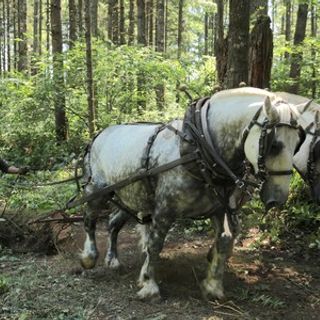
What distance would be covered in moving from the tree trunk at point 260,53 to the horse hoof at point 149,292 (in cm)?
443

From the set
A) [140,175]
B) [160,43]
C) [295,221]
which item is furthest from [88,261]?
[160,43]

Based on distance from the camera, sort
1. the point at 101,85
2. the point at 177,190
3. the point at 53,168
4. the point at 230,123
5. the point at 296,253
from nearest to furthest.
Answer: the point at 230,123
the point at 177,190
the point at 296,253
the point at 53,168
the point at 101,85

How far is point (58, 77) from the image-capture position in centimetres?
1296

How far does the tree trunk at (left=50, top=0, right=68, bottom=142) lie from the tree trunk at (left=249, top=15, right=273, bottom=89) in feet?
20.5

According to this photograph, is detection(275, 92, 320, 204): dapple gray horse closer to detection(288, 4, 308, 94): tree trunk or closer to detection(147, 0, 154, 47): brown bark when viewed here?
detection(288, 4, 308, 94): tree trunk

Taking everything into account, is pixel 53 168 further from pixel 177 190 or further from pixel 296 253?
pixel 177 190

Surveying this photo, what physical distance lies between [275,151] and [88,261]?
3036 millimetres

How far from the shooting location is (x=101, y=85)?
12805 millimetres

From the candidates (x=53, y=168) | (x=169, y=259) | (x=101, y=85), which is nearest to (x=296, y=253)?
(x=169, y=259)

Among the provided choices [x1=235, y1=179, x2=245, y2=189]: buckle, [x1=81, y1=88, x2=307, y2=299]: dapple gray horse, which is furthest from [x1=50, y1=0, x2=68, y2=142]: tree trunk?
[x1=235, y1=179, x2=245, y2=189]: buckle

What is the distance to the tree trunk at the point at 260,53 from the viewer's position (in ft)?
25.9

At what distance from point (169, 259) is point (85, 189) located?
1373 millimetres

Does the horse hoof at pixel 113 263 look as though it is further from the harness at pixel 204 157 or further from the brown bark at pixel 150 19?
the brown bark at pixel 150 19

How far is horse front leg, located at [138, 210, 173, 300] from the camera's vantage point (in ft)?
15.1
